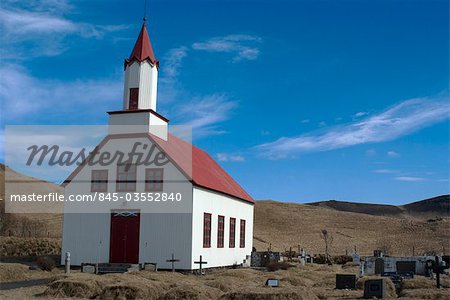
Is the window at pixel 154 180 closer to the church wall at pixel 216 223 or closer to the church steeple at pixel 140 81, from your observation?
the church wall at pixel 216 223

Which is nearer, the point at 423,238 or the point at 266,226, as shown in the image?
the point at 423,238

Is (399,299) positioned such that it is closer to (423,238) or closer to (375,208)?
(423,238)

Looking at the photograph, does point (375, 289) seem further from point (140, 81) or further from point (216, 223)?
point (140, 81)

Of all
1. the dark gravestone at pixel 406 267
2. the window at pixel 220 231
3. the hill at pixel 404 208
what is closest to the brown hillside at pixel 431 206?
the hill at pixel 404 208

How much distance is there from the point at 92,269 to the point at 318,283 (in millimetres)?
11033

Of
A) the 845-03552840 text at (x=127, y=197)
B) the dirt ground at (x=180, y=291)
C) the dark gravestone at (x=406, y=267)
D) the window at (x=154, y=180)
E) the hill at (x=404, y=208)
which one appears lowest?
the dirt ground at (x=180, y=291)

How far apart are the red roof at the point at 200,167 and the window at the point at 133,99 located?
2.34 metres

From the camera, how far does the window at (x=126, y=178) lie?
30.6m

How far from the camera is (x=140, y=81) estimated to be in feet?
105

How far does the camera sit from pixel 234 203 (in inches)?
1447

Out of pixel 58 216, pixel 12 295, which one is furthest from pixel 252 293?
pixel 58 216

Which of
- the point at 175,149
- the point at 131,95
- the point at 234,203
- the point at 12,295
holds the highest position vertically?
the point at 131,95

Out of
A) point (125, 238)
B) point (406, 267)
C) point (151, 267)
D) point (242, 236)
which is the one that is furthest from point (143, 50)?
point (406, 267)

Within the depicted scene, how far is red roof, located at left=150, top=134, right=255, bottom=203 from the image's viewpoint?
1194 inches
